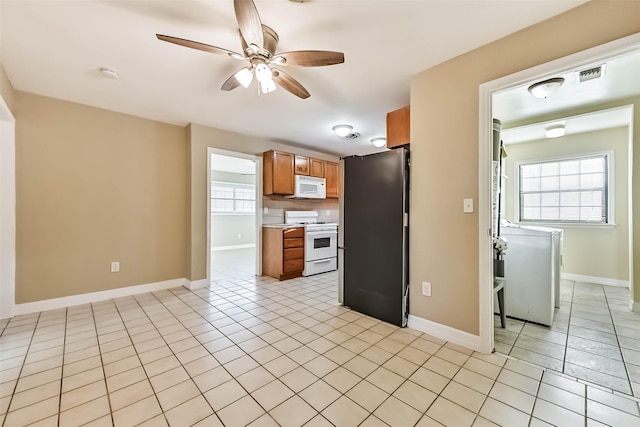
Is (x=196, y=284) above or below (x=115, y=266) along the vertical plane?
below

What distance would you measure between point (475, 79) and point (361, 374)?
2.43m

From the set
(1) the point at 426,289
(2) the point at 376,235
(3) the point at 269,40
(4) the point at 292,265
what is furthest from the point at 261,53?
(4) the point at 292,265

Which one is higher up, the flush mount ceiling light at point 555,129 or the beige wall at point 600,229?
the flush mount ceiling light at point 555,129

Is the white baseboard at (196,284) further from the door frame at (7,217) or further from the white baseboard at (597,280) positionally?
the white baseboard at (597,280)

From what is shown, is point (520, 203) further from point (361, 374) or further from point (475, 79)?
point (361, 374)

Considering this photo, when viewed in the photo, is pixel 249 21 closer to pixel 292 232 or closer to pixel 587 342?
pixel 292 232

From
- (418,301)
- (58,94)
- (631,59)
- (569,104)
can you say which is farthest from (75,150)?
(569,104)

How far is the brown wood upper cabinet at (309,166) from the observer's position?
4.90 metres

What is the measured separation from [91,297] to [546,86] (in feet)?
18.2

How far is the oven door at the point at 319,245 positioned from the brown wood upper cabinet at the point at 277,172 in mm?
950

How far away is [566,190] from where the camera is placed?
424 centimetres

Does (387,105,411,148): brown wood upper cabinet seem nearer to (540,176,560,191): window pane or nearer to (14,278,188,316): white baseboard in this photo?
(540,176,560,191): window pane

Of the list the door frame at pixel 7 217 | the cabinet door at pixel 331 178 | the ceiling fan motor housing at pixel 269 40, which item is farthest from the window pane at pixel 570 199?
the door frame at pixel 7 217


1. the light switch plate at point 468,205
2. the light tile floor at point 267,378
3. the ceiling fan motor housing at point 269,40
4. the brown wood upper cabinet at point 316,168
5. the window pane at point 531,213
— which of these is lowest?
the light tile floor at point 267,378
